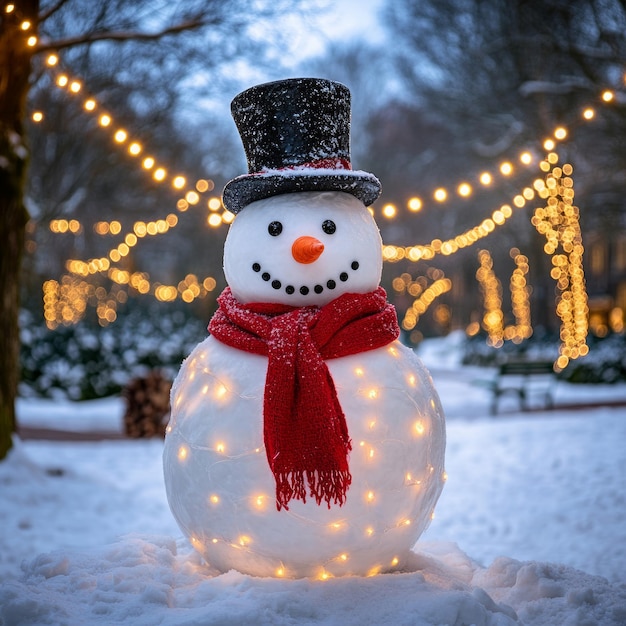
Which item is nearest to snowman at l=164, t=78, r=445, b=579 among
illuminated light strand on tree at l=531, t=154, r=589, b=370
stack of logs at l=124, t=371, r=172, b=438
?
stack of logs at l=124, t=371, r=172, b=438

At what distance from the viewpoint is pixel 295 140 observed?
11.2ft

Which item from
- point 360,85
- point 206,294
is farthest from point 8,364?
point 360,85

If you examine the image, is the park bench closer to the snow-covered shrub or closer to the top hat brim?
the snow-covered shrub

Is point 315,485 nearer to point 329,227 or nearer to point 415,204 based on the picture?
point 329,227

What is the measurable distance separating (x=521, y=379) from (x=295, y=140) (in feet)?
31.5

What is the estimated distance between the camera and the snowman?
3.09 m

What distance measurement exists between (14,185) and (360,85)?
19764 mm

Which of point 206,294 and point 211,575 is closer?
point 211,575

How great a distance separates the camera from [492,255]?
28.1m

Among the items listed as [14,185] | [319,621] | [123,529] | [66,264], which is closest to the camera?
[319,621]

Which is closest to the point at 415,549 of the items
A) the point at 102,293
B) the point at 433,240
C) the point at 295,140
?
the point at 295,140

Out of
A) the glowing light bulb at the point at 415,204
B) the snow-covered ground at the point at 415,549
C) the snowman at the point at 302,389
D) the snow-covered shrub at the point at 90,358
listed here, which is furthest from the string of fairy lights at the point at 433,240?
the snow-covered ground at the point at 415,549

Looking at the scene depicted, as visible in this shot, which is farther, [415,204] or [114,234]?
[114,234]

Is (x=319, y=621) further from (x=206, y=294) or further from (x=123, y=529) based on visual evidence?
(x=206, y=294)
